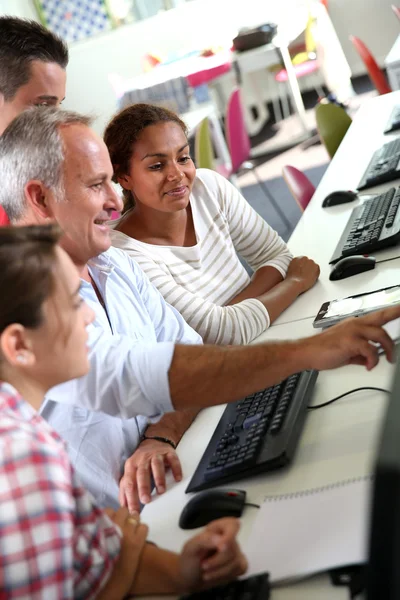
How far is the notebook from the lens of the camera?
100 cm

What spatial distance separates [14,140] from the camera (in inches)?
62.9

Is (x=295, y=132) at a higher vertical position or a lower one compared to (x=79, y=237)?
lower

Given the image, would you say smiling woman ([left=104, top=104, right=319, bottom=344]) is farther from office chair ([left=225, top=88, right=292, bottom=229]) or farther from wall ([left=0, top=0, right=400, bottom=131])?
wall ([left=0, top=0, right=400, bottom=131])

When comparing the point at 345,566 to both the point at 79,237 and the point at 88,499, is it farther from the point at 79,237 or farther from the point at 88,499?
the point at 79,237

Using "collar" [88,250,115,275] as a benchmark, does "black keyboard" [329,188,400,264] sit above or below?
below

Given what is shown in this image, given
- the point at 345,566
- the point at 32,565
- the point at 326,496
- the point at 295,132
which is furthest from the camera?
the point at 295,132

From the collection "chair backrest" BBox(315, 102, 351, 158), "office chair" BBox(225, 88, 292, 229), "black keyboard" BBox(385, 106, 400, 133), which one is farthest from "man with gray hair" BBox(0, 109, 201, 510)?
"office chair" BBox(225, 88, 292, 229)

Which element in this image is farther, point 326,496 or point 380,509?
point 326,496

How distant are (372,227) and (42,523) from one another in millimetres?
1563

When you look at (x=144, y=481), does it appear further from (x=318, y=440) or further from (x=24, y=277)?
(x=24, y=277)

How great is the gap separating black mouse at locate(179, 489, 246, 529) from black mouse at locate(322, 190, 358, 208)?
166cm

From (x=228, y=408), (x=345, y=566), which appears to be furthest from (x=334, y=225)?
(x=345, y=566)

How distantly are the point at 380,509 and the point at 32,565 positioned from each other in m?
0.41

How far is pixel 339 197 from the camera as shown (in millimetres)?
2699
